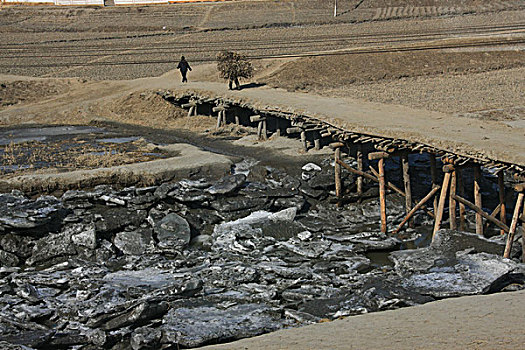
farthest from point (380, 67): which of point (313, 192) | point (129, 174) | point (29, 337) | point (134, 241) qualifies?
point (29, 337)

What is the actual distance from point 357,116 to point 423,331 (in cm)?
1093

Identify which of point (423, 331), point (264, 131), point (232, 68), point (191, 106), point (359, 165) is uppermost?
point (232, 68)

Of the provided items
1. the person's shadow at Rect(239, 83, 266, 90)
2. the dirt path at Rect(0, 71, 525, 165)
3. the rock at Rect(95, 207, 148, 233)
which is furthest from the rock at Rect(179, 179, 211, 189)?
the person's shadow at Rect(239, 83, 266, 90)

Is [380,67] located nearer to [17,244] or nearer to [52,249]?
[52,249]

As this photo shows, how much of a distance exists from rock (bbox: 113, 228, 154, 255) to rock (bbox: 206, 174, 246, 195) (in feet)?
7.29

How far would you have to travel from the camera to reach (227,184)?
18438mm

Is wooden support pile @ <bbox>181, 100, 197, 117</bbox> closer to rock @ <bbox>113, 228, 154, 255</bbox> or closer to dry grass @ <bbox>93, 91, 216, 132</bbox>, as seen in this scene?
dry grass @ <bbox>93, 91, 216, 132</bbox>

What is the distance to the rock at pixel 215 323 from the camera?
1109 centimetres

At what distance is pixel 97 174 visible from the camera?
18.7 metres

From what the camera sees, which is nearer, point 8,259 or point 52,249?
point 8,259

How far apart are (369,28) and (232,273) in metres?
39.7

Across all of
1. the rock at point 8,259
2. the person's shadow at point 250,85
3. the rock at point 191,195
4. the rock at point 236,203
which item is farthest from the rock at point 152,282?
the person's shadow at point 250,85

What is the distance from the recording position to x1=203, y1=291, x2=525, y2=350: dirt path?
8420mm

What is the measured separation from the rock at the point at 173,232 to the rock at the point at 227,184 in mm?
1404
